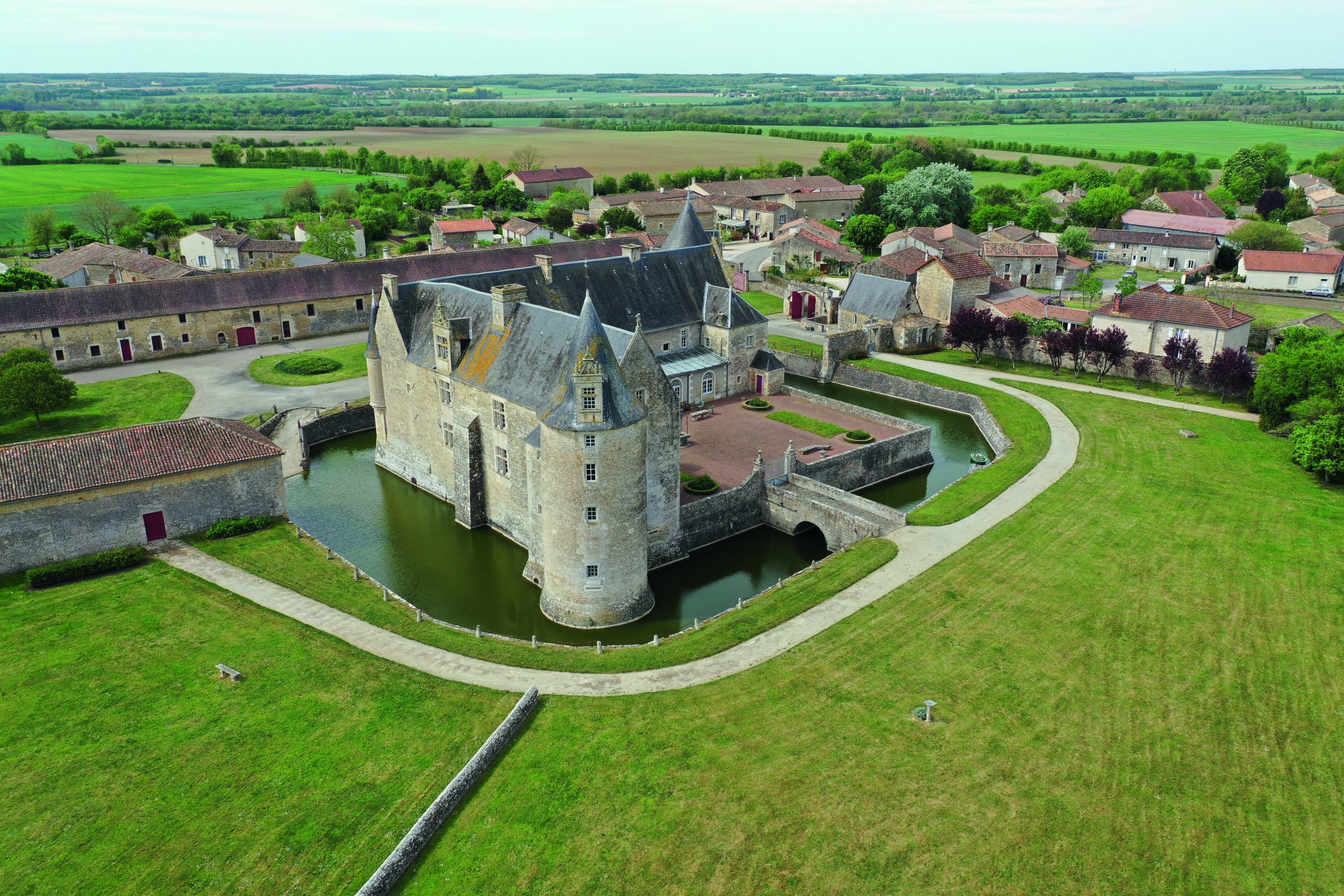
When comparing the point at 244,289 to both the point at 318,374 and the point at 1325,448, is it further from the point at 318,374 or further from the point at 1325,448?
the point at 1325,448

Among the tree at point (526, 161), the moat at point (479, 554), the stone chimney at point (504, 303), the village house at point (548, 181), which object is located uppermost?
the tree at point (526, 161)

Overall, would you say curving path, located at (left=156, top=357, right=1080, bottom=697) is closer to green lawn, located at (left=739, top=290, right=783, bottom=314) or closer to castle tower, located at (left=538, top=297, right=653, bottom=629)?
castle tower, located at (left=538, top=297, right=653, bottom=629)

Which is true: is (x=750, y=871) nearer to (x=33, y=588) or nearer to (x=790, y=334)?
(x=33, y=588)

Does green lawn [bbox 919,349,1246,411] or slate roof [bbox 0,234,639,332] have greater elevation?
slate roof [bbox 0,234,639,332]

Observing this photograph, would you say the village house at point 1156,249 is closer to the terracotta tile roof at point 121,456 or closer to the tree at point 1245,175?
the tree at point 1245,175

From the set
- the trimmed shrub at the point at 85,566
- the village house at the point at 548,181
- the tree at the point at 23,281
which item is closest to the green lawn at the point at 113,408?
the tree at the point at 23,281

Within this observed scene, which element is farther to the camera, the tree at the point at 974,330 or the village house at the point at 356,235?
the village house at the point at 356,235

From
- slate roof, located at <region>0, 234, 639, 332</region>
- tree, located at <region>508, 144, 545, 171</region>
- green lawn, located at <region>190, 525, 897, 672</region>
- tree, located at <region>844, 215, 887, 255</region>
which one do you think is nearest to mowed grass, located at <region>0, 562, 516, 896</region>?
green lawn, located at <region>190, 525, 897, 672</region>

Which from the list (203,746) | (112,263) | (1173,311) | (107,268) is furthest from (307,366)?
(1173,311)
